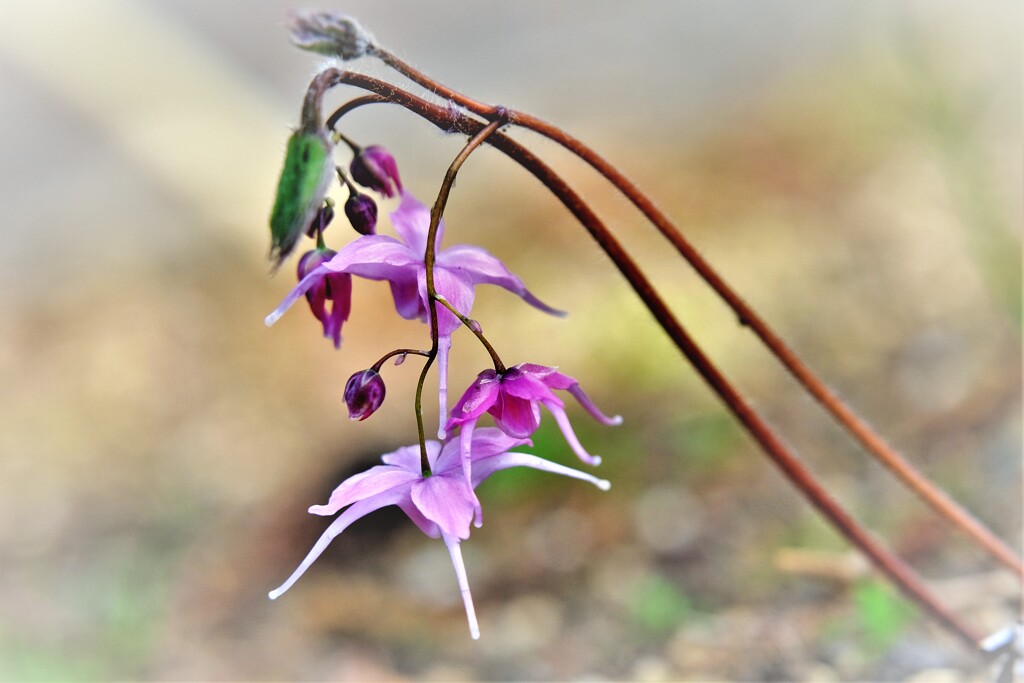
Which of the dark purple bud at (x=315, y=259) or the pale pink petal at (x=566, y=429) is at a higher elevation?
the dark purple bud at (x=315, y=259)

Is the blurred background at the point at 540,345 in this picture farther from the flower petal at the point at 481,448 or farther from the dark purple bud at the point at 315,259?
the flower petal at the point at 481,448

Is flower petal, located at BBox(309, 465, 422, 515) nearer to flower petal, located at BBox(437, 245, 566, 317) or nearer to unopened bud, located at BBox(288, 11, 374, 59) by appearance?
flower petal, located at BBox(437, 245, 566, 317)

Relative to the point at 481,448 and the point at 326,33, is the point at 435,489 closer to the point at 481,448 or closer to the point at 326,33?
the point at 481,448

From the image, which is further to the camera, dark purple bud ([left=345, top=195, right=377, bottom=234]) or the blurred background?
the blurred background

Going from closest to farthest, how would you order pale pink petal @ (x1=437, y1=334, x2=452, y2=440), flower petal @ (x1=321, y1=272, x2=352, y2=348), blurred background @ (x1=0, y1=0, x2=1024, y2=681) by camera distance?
pale pink petal @ (x1=437, y1=334, x2=452, y2=440)
flower petal @ (x1=321, y1=272, x2=352, y2=348)
blurred background @ (x1=0, y1=0, x2=1024, y2=681)

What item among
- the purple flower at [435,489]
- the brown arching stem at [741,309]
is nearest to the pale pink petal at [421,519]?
the purple flower at [435,489]

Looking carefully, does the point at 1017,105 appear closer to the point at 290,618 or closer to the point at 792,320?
the point at 792,320

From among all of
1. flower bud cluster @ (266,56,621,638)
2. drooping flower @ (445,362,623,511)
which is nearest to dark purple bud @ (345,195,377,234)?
flower bud cluster @ (266,56,621,638)
